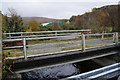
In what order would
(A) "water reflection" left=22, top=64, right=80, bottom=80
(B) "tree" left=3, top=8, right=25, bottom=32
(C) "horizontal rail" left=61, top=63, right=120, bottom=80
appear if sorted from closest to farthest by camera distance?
(C) "horizontal rail" left=61, top=63, right=120, bottom=80
(A) "water reflection" left=22, top=64, right=80, bottom=80
(B) "tree" left=3, top=8, right=25, bottom=32

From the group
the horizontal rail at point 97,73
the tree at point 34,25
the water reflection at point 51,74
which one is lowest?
the water reflection at point 51,74

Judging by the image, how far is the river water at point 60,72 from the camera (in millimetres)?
5430

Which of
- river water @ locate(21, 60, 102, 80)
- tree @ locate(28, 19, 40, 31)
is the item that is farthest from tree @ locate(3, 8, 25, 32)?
river water @ locate(21, 60, 102, 80)

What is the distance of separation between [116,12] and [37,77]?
21182 millimetres

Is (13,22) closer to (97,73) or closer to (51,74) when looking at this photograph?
(51,74)

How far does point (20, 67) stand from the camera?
3707 mm

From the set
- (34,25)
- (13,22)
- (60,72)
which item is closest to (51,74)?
(60,72)

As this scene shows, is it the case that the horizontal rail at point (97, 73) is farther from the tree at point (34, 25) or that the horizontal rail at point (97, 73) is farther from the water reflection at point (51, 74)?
the tree at point (34, 25)

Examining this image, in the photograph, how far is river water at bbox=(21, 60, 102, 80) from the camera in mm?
5430

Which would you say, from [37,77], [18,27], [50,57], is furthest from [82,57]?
[18,27]

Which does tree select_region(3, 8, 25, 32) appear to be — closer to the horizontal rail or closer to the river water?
the river water

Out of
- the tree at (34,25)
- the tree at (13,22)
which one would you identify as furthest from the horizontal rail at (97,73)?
the tree at (34,25)

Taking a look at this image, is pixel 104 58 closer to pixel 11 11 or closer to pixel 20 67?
pixel 20 67

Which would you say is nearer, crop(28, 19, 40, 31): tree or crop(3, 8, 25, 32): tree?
crop(3, 8, 25, 32): tree
